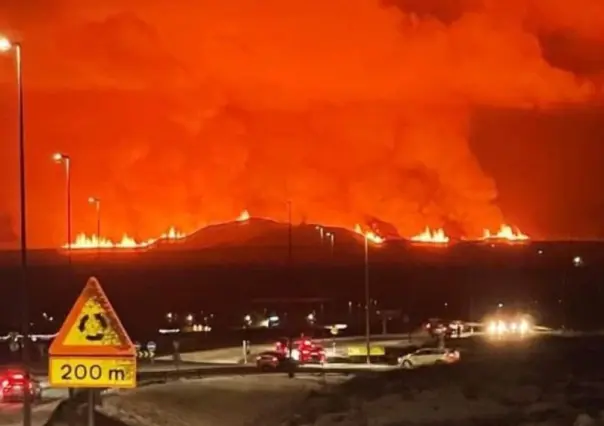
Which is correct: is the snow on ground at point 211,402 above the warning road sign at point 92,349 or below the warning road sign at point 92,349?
below

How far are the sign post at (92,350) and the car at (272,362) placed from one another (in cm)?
5561

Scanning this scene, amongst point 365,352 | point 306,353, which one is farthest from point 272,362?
point 365,352

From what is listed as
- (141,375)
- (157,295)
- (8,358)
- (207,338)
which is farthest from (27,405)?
(157,295)

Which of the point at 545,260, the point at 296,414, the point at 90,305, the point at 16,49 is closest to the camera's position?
the point at 90,305

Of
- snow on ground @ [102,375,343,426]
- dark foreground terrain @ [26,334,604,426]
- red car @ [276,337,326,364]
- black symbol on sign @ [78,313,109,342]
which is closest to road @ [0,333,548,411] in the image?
red car @ [276,337,326,364]

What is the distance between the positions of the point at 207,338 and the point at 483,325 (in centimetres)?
2797

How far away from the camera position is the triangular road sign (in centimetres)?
1181

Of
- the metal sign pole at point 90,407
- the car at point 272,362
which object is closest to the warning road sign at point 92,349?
the metal sign pole at point 90,407

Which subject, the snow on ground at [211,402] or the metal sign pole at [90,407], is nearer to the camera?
the metal sign pole at [90,407]

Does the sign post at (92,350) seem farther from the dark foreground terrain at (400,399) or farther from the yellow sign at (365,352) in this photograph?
the yellow sign at (365,352)

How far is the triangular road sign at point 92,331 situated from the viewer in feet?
38.8

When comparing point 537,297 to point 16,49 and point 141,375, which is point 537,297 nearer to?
point 141,375

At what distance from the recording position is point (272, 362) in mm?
68750

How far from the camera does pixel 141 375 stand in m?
65.8
